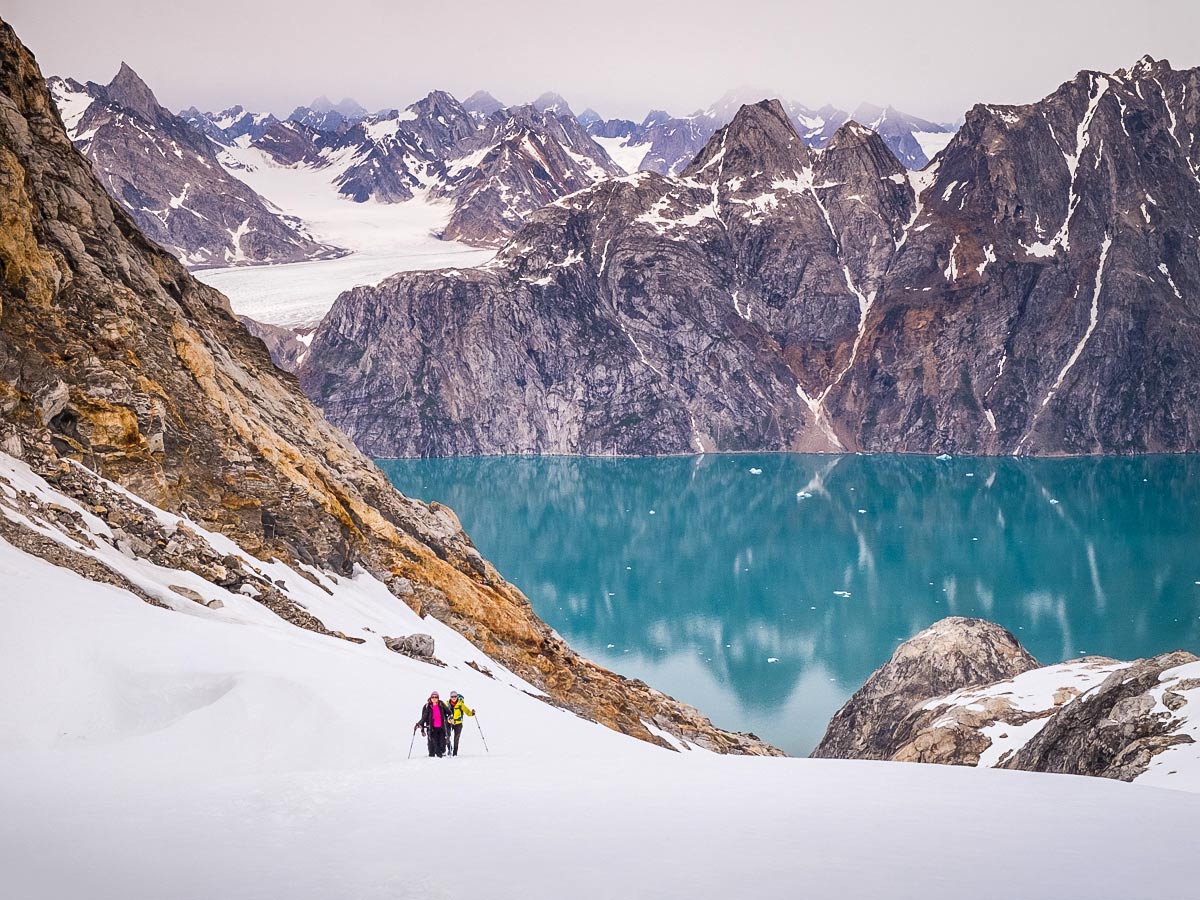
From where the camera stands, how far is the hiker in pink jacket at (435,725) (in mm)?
17297

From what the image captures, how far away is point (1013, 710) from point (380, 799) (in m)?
27.5

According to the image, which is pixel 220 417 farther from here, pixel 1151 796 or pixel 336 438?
pixel 1151 796

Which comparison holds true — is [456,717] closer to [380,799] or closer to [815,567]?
[380,799]

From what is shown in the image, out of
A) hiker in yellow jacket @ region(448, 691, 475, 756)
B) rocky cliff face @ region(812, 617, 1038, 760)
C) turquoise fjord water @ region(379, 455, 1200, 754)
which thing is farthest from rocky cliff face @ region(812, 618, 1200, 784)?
hiker in yellow jacket @ region(448, 691, 475, 756)

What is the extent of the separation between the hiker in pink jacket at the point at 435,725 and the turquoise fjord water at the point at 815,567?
41659 millimetres

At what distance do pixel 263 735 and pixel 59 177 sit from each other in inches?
1006

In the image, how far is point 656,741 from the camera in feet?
111

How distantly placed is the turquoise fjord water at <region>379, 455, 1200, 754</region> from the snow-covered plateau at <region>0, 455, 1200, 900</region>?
134 ft

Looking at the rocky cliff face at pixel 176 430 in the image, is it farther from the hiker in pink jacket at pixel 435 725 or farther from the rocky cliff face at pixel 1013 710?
the hiker in pink jacket at pixel 435 725

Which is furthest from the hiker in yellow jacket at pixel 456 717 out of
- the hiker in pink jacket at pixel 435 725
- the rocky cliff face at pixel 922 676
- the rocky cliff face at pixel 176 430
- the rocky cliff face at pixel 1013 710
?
the rocky cliff face at pixel 922 676

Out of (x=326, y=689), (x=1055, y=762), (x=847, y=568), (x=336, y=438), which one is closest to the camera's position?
(x=326, y=689)

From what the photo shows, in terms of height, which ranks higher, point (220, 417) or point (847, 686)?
point (220, 417)

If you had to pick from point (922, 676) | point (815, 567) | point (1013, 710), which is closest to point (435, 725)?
point (1013, 710)

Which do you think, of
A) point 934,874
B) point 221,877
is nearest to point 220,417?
point 221,877
